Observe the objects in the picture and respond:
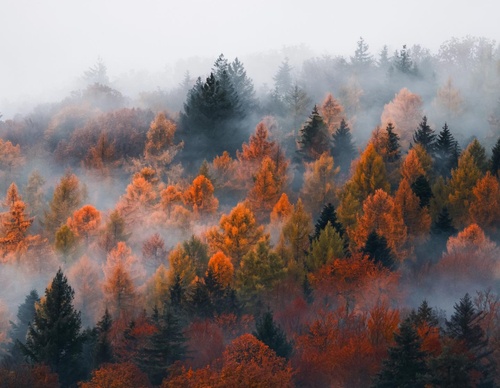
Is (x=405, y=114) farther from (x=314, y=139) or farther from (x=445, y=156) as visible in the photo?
(x=314, y=139)

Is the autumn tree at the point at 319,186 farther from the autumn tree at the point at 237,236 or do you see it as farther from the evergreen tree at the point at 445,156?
the evergreen tree at the point at 445,156

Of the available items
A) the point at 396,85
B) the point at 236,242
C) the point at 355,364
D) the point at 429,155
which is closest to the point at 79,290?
the point at 236,242

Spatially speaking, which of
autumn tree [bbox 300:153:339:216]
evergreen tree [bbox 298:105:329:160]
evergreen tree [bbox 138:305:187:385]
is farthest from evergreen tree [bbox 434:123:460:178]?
evergreen tree [bbox 138:305:187:385]

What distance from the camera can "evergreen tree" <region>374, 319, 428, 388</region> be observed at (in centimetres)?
3400

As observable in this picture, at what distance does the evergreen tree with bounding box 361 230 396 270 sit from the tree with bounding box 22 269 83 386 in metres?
23.6

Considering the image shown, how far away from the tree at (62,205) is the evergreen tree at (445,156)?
129 ft

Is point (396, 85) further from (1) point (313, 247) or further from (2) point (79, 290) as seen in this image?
(2) point (79, 290)

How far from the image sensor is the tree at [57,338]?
3938cm

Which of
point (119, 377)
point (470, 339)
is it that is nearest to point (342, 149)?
point (470, 339)

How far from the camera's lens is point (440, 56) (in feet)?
484

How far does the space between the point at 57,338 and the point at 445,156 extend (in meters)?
45.7

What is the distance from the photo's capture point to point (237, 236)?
52344 mm

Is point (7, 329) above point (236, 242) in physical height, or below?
below

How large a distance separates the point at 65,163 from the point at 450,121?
5414cm
